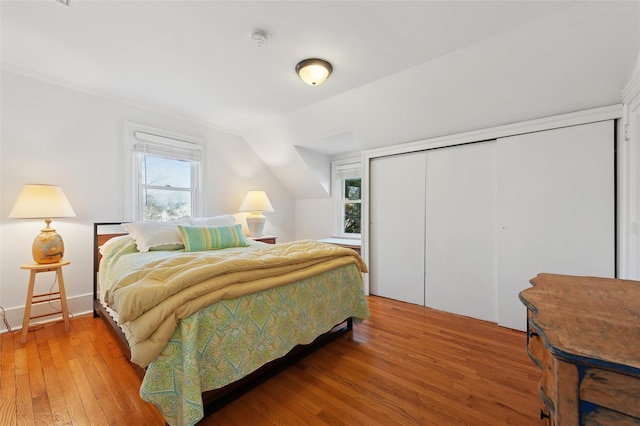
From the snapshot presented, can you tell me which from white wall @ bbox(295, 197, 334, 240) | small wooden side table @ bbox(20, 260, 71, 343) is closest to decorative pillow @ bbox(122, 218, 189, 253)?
small wooden side table @ bbox(20, 260, 71, 343)

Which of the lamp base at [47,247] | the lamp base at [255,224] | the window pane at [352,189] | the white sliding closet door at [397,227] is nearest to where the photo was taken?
the lamp base at [47,247]

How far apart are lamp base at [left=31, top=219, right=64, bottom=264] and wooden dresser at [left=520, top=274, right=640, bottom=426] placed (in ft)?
11.1

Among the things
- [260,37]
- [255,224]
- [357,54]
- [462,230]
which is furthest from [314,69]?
[255,224]

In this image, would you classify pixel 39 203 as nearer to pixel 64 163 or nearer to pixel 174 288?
pixel 64 163

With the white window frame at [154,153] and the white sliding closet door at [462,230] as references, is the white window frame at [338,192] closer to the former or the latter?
the white sliding closet door at [462,230]

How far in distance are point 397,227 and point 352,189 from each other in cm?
134

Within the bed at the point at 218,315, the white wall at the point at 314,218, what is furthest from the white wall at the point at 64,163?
the white wall at the point at 314,218

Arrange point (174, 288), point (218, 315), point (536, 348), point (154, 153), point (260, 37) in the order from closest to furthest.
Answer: point (536, 348) → point (174, 288) → point (218, 315) → point (260, 37) → point (154, 153)

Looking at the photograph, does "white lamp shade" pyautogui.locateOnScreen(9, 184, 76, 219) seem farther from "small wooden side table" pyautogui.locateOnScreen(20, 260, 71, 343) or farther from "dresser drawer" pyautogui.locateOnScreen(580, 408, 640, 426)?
"dresser drawer" pyautogui.locateOnScreen(580, 408, 640, 426)

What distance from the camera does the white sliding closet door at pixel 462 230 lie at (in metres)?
2.70

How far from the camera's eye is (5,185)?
7.77 feet

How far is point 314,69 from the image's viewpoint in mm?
2246

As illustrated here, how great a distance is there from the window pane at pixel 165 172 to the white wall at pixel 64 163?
281 millimetres

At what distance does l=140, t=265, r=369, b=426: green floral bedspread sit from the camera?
1198mm
